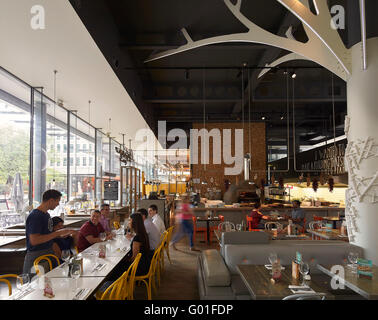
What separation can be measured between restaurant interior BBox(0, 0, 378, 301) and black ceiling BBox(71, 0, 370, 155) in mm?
36

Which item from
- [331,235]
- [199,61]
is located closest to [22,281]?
[331,235]

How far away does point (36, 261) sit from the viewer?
12.2 feet

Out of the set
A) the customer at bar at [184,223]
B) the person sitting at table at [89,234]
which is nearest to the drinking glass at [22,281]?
the person sitting at table at [89,234]

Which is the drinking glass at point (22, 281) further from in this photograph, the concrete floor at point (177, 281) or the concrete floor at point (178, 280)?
the concrete floor at point (178, 280)

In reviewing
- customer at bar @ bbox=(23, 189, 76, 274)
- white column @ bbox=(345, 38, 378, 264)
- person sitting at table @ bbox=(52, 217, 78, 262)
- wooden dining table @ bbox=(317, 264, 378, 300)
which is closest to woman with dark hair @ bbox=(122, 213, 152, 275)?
customer at bar @ bbox=(23, 189, 76, 274)

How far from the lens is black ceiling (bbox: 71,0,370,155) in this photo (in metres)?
5.57

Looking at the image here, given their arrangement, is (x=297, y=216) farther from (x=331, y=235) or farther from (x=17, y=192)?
(x=17, y=192)

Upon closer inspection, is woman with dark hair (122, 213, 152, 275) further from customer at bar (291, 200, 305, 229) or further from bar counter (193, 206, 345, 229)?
bar counter (193, 206, 345, 229)

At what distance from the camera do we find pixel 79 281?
3086 mm

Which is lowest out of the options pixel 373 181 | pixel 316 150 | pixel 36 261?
pixel 36 261

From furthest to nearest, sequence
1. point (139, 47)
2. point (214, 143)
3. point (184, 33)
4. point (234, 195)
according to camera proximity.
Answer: point (214, 143) < point (234, 195) < point (139, 47) < point (184, 33)

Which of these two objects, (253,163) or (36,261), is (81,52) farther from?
(253,163)
